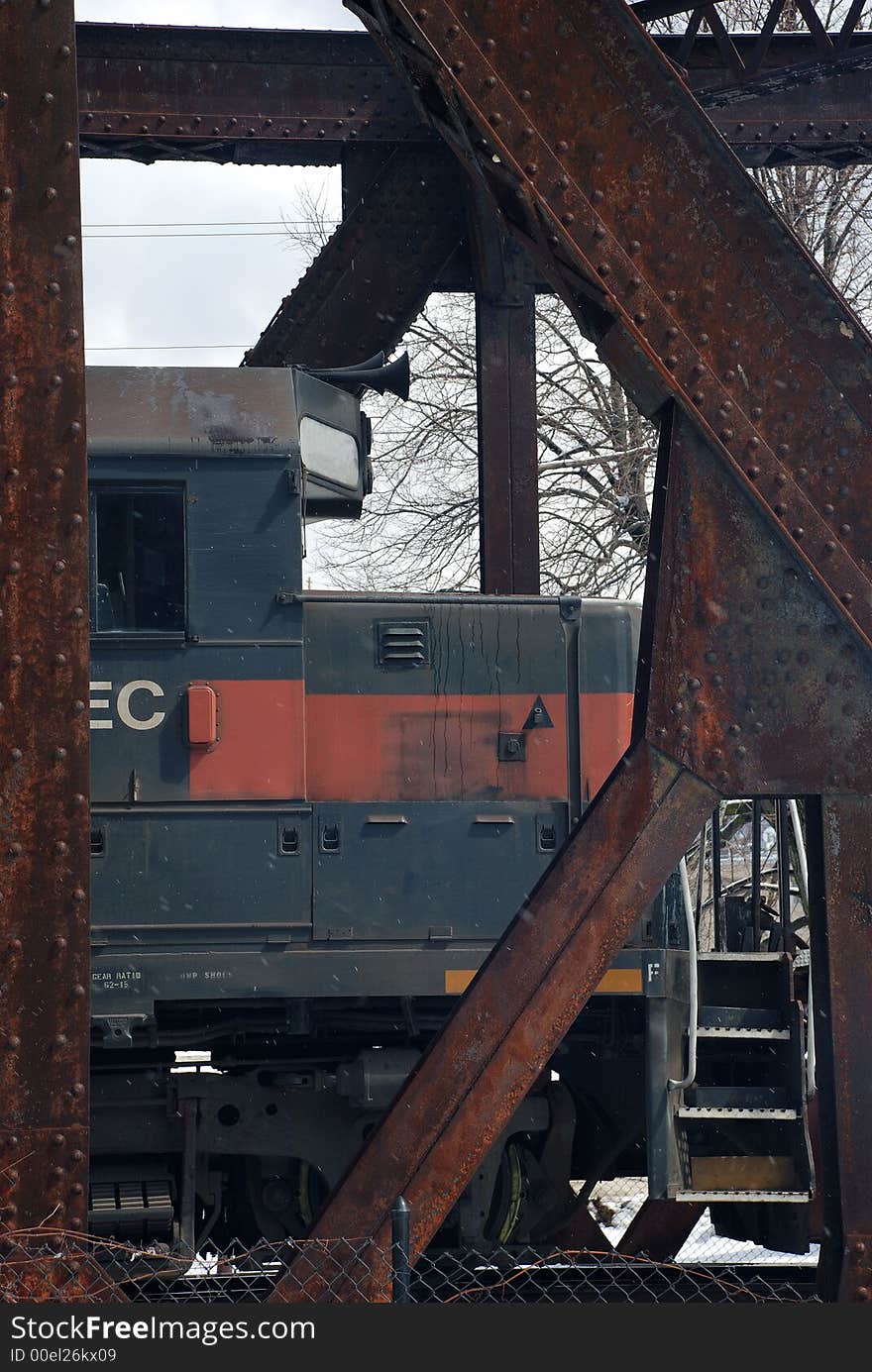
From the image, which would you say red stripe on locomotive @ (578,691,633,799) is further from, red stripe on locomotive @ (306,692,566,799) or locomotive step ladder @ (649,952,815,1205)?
locomotive step ladder @ (649,952,815,1205)

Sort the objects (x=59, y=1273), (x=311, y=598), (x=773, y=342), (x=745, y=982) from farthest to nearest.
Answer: (x=311, y=598)
(x=745, y=982)
(x=773, y=342)
(x=59, y=1273)

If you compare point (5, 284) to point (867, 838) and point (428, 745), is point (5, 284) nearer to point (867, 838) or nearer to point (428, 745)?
point (867, 838)

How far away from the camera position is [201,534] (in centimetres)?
640

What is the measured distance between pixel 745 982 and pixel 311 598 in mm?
2556

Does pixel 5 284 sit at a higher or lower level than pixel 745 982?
higher

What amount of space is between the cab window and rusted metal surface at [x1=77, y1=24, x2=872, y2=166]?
2039mm

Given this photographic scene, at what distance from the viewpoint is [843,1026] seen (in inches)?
141

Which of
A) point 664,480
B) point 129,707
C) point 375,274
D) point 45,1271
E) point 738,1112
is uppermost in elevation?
point 375,274

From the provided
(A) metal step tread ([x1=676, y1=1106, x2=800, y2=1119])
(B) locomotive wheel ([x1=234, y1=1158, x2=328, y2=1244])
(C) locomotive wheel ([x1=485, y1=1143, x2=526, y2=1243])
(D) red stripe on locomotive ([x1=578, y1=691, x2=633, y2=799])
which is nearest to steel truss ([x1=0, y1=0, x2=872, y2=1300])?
(A) metal step tread ([x1=676, y1=1106, x2=800, y2=1119])

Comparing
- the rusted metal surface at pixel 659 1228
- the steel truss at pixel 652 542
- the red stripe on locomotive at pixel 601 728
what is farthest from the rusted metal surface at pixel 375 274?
the rusted metal surface at pixel 659 1228

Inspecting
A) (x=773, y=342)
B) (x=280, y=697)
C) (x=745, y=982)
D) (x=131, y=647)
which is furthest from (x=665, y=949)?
(x=773, y=342)

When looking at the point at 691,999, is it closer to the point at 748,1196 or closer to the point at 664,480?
the point at 748,1196

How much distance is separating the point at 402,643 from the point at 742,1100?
8.26 ft

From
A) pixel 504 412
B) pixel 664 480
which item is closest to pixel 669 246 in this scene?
pixel 664 480
